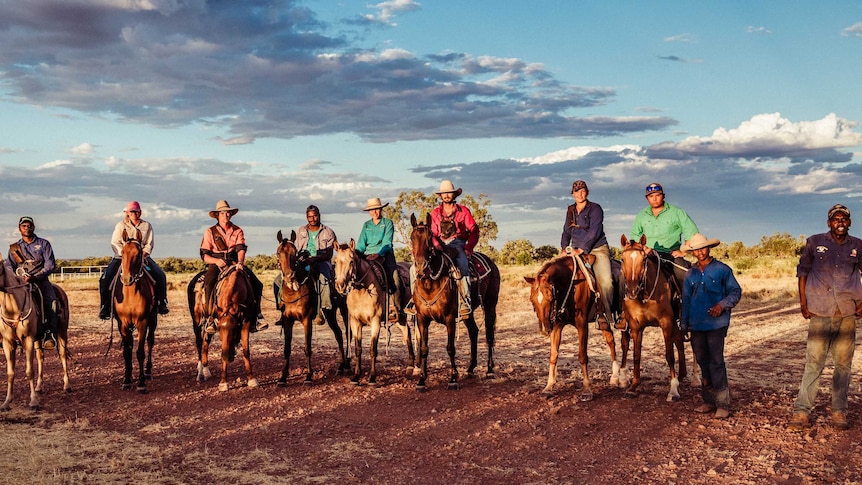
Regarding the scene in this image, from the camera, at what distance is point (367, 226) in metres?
13.8

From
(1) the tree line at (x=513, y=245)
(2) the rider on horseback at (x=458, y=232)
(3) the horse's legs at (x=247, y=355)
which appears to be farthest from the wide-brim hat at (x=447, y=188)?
(1) the tree line at (x=513, y=245)

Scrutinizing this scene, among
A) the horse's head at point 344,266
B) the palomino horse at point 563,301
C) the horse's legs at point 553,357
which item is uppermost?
the horse's head at point 344,266

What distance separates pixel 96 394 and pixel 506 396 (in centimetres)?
693

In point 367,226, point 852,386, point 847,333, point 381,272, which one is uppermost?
point 367,226

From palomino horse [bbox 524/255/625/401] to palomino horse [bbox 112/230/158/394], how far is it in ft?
21.4

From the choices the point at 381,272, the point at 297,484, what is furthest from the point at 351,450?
the point at 381,272

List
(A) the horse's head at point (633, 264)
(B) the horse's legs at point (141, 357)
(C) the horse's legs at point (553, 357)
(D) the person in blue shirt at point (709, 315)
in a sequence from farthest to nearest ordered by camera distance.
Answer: (B) the horse's legs at point (141, 357)
(C) the horse's legs at point (553, 357)
(A) the horse's head at point (633, 264)
(D) the person in blue shirt at point (709, 315)

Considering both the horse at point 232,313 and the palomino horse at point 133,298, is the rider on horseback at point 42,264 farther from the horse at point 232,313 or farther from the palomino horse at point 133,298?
the horse at point 232,313

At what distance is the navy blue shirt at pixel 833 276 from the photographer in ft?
29.7

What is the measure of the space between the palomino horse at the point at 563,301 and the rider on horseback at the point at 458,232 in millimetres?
1563

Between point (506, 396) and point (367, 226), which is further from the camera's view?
point (367, 226)

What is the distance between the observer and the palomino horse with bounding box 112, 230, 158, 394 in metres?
12.4

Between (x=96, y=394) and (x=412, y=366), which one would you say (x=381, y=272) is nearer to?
(x=412, y=366)

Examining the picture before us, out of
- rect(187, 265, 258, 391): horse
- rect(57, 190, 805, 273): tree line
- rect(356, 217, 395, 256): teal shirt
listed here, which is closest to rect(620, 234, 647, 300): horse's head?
rect(356, 217, 395, 256): teal shirt
